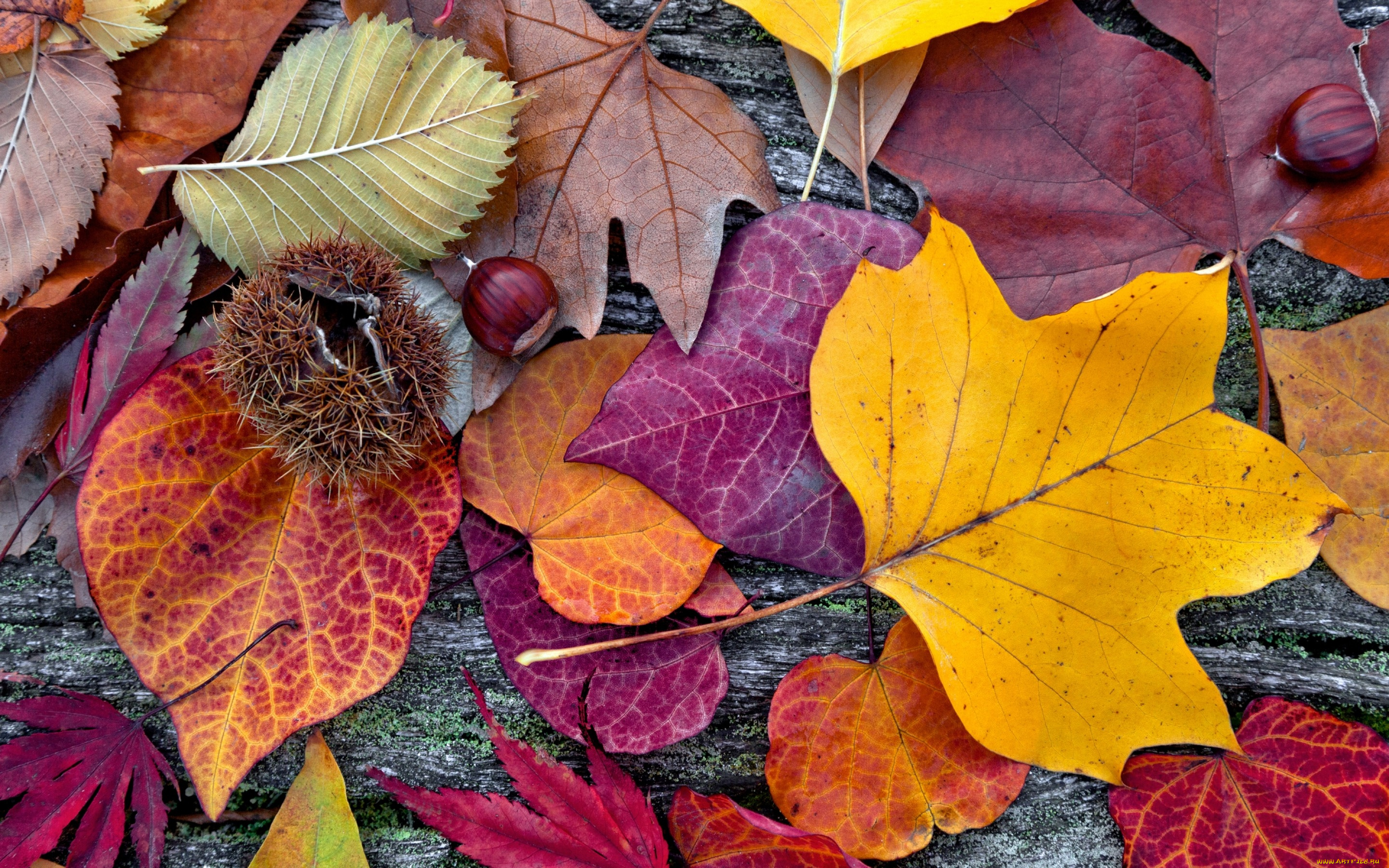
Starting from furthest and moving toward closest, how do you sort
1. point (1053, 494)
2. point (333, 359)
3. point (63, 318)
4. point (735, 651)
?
point (735, 651)
point (63, 318)
point (1053, 494)
point (333, 359)

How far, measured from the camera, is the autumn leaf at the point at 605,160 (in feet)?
4.77

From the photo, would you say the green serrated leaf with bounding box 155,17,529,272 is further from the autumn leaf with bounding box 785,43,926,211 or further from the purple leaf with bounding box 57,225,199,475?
the autumn leaf with bounding box 785,43,926,211

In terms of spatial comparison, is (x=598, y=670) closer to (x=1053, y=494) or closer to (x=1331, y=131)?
(x=1053, y=494)

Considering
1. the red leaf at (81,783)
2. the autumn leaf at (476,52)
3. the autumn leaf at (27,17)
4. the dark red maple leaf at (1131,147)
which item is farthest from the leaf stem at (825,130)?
the red leaf at (81,783)

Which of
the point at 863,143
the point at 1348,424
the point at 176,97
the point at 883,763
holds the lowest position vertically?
the point at 883,763

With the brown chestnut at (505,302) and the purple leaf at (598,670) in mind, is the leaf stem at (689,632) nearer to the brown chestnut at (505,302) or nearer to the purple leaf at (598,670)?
the purple leaf at (598,670)

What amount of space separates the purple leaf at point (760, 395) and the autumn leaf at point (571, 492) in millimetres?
56

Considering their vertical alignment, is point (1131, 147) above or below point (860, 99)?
below

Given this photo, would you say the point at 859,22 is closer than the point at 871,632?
Yes

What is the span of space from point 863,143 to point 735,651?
101cm

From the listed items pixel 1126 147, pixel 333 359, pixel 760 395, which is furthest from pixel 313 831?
pixel 1126 147

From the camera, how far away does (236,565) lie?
142cm

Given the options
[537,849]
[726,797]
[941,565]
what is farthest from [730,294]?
[537,849]

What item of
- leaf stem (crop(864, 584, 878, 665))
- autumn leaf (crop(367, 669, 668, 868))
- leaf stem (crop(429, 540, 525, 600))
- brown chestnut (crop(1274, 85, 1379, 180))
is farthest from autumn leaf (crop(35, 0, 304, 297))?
brown chestnut (crop(1274, 85, 1379, 180))
